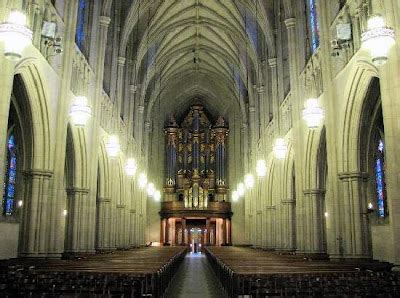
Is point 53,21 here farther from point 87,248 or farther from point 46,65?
point 87,248

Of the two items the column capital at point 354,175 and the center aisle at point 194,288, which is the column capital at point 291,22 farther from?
the center aisle at point 194,288

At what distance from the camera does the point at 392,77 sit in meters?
11.2

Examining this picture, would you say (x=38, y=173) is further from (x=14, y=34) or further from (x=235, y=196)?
(x=235, y=196)

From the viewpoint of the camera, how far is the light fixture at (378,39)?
9820 millimetres

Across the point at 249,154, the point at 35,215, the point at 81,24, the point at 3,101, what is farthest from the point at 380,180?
the point at 249,154

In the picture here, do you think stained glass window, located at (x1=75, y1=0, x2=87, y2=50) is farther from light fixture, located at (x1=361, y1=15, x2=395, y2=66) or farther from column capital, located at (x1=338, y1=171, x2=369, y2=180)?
light fixture, located at (x1=361, y1=15, x2=395, y2=66)

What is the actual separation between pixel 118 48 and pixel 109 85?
9.93 feet

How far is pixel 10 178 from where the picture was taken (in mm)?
21141

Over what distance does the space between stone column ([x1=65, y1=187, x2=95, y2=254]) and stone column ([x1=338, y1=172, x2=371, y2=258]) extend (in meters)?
11.2

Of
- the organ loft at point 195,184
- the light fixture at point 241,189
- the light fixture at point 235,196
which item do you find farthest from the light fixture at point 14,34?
the light fixture at point 235,196

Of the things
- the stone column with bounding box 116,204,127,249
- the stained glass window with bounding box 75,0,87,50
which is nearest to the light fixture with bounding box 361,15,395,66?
the stained glass window with bounding box 75,0,87,50

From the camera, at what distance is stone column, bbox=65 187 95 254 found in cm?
1986

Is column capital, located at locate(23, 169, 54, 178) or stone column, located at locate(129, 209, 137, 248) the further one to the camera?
stone column, located at locate(129, 209, 137, 248)

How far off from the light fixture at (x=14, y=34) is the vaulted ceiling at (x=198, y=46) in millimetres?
18816
